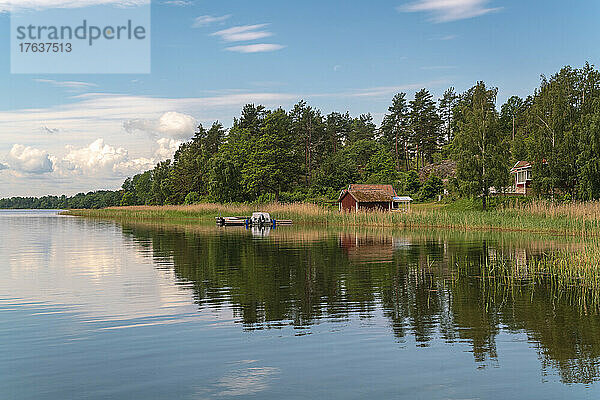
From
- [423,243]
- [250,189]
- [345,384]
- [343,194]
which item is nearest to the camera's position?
[345,384]

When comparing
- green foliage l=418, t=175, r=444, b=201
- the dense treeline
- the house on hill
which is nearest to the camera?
the dense treeline

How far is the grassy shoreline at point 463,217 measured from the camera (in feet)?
141

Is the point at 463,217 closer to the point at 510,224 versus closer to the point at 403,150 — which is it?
the point at 510,224

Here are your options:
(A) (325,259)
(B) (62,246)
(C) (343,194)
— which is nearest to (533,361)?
(A) (325,259)

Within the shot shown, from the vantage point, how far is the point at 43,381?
389 inches

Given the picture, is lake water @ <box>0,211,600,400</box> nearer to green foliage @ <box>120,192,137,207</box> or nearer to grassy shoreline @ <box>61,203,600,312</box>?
grassy shoreline @ <box>61,203,600,312</box>

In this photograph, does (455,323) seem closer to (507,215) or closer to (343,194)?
(507,215)

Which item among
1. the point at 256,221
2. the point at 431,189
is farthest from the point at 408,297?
the point at 431,189

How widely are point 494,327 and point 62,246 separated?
1374 inches

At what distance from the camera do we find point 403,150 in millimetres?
142500

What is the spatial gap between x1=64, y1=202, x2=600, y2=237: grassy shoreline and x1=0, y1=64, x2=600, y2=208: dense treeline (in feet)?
23.2

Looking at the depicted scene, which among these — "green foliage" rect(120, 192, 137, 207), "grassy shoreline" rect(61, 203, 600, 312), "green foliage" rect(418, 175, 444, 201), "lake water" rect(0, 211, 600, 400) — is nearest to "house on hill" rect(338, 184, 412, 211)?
"grassy shoreline" rect(61, 203, 600, 312)

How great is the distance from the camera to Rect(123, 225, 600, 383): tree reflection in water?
488 inches

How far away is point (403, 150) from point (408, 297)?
420ft
